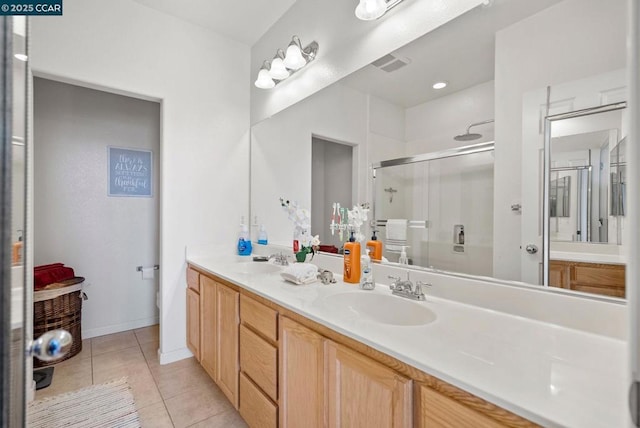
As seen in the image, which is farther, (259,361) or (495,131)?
(259,361)

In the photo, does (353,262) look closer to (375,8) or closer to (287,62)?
(375,8)

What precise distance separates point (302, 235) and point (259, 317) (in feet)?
2.41

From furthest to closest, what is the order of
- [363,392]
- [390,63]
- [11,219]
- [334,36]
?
[334,36] < [390,63] < [363,392] < [11,219]

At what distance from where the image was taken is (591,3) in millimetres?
898

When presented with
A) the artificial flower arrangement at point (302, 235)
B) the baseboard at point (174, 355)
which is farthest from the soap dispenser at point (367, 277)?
the baseboard at point (174, 355)

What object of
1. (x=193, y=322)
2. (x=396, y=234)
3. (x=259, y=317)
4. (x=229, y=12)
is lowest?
(x=193, y=322)

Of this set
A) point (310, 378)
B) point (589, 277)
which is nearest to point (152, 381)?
point (310, 378)

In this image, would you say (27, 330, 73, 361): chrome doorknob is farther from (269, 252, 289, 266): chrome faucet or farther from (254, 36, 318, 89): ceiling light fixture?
(254, 36, 318, 89): ceiling light fixture

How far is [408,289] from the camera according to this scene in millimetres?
1237

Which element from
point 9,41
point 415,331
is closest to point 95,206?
point 9,41

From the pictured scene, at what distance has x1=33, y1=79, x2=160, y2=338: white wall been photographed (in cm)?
256

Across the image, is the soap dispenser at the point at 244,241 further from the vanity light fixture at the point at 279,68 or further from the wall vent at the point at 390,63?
the wall vent at the point at 390,63

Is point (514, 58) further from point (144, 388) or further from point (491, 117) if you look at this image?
point (144, 388)

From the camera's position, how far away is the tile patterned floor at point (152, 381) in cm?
168
